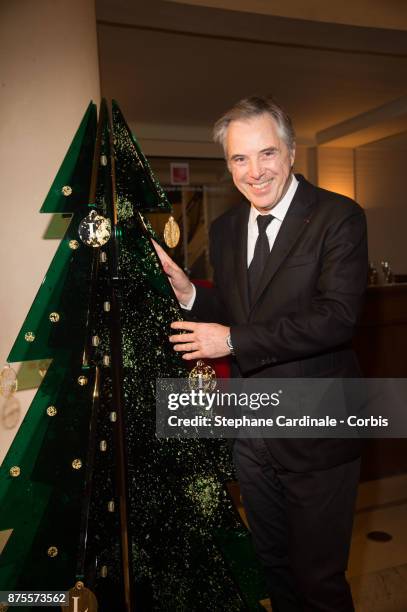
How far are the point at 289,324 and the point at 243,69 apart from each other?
167 inches

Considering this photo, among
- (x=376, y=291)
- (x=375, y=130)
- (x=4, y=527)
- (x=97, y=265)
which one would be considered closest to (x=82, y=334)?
(x=97, y=265)

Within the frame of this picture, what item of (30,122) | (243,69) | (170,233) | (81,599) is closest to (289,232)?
(170,233)

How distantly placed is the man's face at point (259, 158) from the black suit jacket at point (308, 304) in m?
0.07

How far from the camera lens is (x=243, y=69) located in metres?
4.81

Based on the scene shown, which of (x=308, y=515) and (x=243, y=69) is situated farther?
(x=243, y=69)

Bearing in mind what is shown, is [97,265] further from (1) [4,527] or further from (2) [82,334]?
(1) [4,527]

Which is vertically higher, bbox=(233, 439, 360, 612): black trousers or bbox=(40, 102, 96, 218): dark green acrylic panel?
bbox=(40, 102, 96, 218): dark green acrylic panel

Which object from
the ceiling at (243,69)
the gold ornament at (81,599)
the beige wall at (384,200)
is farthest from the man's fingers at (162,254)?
the beige wall at (384,200)

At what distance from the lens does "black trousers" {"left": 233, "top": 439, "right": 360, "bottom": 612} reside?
1.26 metres

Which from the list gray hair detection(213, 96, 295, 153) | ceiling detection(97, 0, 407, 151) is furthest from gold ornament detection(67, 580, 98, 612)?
ceiling detection(97, 0, 407, 151)

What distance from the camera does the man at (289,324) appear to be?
1.19 m

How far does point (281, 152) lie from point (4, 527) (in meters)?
0.97

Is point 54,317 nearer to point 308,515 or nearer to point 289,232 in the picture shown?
point 289,232

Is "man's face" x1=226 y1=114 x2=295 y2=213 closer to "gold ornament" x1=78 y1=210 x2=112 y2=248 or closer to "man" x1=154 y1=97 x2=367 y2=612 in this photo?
"man" x1=154 y1=97 x2=367 y2=612
